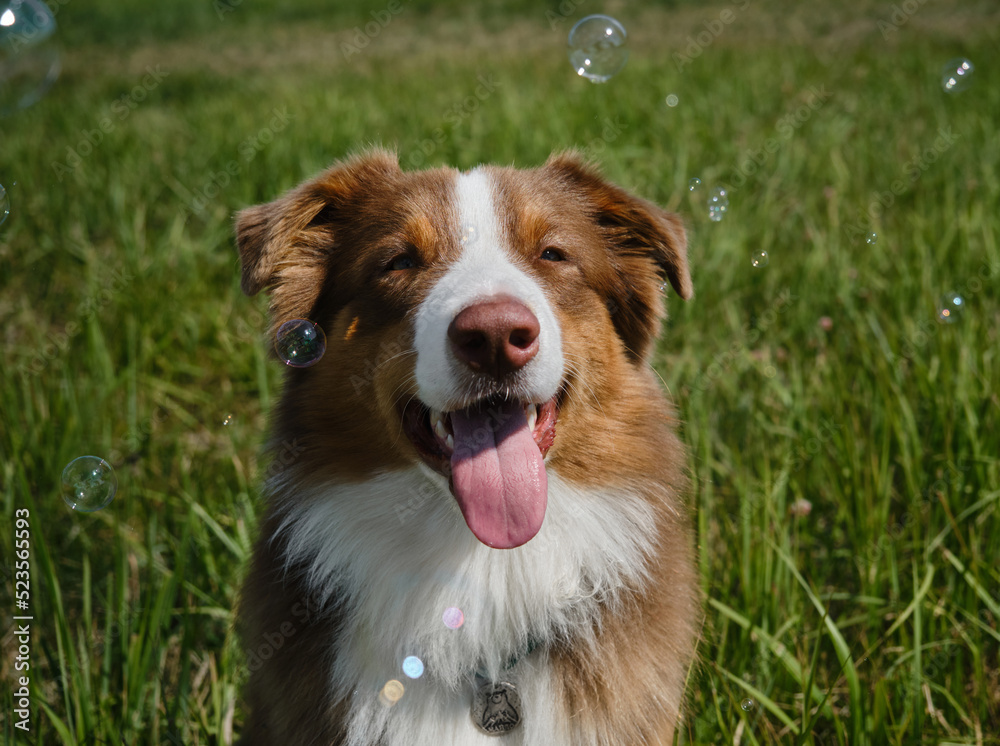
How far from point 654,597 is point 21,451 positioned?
328 centimetres

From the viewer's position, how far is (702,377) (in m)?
4.24

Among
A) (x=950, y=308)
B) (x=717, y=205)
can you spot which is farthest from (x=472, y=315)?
(x=950, y=308)

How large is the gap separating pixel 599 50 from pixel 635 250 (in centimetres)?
166

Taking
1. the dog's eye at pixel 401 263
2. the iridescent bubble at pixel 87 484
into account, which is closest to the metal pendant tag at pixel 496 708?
the dog's eye at pixel 401 263

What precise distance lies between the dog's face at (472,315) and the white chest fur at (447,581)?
126 mm

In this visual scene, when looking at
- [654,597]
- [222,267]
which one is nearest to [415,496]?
[654,597]

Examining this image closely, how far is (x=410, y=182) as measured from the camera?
2.84 meters

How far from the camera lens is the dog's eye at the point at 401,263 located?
263 cm

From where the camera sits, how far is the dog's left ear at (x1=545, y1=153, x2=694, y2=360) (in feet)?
9.36

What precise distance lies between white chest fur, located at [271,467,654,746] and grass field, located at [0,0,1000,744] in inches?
23.9

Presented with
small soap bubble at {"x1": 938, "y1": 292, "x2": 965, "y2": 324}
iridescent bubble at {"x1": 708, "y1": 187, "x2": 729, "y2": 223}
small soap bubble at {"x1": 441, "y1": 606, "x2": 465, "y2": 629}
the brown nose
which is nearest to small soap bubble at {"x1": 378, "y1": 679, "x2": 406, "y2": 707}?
small soap bubble at {"x1": 441, "y1": 606, "x2": 465, "y2": 629}

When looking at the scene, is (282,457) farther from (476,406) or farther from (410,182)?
(410,182)

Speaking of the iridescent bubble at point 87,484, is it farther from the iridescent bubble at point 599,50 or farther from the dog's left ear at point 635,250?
the iridescent bubble at point 599,50

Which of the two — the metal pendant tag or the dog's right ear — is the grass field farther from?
the dog's right ear
